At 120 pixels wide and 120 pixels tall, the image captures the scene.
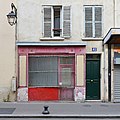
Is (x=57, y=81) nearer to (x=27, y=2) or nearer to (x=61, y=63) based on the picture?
(x=61, y=63)

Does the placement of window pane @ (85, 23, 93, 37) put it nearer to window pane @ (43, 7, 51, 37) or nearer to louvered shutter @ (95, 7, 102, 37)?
louvered shutter @ (95, 7, 102, 37)

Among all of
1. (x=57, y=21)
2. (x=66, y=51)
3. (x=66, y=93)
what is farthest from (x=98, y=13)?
(x=66, y=93)

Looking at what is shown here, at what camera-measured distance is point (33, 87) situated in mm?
18250

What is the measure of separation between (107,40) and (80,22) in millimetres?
1949

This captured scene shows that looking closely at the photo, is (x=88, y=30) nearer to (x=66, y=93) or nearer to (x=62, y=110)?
(x=66, y=93)

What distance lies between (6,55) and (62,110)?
5074 mm

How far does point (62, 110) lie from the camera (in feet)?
49.0

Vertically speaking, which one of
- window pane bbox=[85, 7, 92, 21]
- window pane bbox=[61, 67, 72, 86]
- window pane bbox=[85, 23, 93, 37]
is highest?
window pane bbox=[85, 7, 92, 21]

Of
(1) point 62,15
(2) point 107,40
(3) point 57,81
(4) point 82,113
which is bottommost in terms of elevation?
(4) point 82,113

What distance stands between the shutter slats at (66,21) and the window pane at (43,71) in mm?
1528

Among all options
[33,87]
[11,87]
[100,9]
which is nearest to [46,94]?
[33,87]

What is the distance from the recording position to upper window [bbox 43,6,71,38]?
18203mm

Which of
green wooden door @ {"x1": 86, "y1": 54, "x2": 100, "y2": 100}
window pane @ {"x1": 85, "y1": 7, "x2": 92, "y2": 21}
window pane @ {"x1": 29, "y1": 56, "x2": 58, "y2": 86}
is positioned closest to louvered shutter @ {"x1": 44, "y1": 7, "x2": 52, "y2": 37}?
window pane @ {"x1": 29, "y1": 56, "x2": 58, "y2": 86}

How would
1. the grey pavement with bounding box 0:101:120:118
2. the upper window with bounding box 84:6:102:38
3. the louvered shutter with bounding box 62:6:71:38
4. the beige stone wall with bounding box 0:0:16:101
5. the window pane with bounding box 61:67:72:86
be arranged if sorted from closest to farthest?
the grey pavement with bounding box 0:101:120:118
the beige stone wall with bounding box 0:0:16:101
the louvered shutter with bounding box 62:6:71:38
the upper window with bounding box 84:6:102:38
the window pane with bounding box 61:67:72:86
